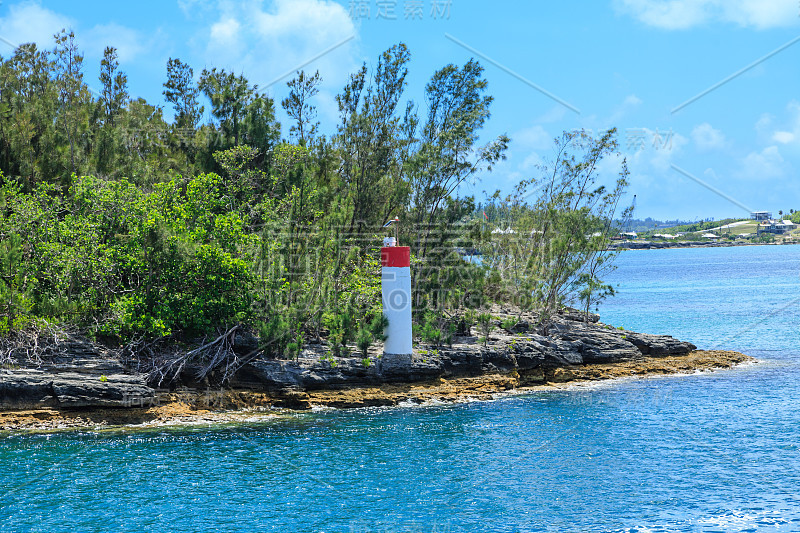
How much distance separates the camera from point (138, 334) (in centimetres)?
2022

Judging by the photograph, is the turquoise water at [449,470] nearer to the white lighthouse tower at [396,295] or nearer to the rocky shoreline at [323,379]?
the rocky shoreline at [323,379]

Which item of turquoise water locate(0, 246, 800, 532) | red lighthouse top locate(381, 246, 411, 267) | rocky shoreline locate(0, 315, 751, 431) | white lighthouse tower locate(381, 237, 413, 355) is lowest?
turquoise water locate(0, 246, 800, 532)

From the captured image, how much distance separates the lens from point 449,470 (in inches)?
588

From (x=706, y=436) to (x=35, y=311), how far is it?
18.5 meters

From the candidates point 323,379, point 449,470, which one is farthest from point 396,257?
point 449,470

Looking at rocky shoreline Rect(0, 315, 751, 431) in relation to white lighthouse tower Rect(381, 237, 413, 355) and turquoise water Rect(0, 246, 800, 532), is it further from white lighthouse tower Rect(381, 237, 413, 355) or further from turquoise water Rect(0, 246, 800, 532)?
turquoise water Rect(0, 246, 800, 532)

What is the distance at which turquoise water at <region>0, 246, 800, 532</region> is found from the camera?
12.3m

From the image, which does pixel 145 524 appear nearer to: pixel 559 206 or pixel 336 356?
pixel 336 356

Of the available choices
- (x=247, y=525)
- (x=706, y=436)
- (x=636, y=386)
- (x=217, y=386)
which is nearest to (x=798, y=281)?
(x=636, y=386)

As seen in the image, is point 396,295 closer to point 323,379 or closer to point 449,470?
point 323,379

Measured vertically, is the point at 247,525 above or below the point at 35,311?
below

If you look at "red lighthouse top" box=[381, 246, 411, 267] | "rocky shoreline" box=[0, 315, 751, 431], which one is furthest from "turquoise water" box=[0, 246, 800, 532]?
"red lighthouse top" box=[381, 246, 411, 267]

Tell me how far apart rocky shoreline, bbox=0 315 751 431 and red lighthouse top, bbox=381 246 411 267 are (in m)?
2.95

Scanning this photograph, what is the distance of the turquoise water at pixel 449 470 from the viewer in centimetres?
1233
